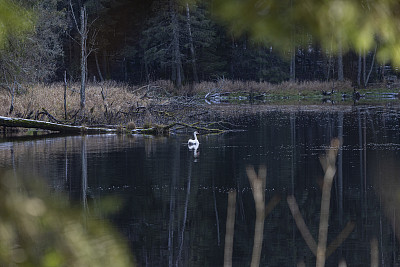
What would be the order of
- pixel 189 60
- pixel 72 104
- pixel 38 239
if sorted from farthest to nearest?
pixel 189 60 < pixel 72 104 < pixel 38 239

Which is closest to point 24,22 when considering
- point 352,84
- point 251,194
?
point 251,194

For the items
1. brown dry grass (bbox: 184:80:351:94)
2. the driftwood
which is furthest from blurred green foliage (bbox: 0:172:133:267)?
brown dry grass (bbox: 184:80:351:94)

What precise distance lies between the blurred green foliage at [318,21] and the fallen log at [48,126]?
72.7 feet

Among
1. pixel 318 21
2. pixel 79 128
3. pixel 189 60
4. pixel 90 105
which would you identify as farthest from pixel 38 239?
pixel 189 60

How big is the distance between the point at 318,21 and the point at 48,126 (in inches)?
905

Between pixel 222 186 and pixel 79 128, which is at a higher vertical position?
pixel 79 128

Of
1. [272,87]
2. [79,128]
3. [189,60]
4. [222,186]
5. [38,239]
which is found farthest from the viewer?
[189,60]

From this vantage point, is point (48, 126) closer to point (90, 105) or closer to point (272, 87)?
point (90, 105)

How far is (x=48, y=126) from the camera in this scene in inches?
1017

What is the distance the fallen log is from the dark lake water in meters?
1.24

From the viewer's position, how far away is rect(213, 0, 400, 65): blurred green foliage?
371 centimetres

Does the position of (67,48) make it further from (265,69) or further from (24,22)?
(24,22)

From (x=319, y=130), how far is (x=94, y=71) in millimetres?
47255

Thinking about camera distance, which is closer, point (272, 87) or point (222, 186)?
point (222, 186)
